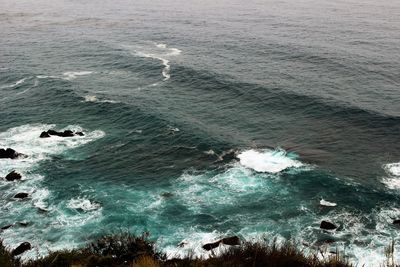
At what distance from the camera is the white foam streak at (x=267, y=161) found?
2199 inches

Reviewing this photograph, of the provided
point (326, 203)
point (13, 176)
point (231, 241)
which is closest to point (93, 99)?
point (13, 176)

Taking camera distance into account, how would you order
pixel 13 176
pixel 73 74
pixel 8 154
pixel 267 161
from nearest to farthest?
pixel 13 176 → pixel 267 161 → pixel 8 154 → pixel 73 74

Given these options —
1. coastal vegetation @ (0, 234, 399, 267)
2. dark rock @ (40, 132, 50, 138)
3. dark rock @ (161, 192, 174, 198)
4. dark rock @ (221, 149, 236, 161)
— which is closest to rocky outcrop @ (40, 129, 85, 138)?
dark rock @ (40, 132, 50, 138)

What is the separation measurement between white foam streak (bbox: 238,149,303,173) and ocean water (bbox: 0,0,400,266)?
0.28 m

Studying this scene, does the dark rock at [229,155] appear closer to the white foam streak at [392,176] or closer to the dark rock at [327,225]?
the dark rock at [327,225]

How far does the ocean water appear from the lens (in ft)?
150

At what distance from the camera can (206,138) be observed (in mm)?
64625

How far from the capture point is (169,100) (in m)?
80.3

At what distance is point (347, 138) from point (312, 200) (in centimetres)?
1892

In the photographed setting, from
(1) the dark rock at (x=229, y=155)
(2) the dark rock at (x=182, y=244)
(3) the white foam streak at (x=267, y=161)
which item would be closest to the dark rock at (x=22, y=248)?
(2) the dark rock at (x=182, y=244)

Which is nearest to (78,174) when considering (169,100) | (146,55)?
(169,100)

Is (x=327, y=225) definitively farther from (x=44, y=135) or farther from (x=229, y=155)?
(x=44, y=135)

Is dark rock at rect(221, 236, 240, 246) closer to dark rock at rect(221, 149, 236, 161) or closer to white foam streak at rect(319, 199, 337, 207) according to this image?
white foam streak at rect(319, 199, 337, 207)

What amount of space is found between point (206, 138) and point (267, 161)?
11470mm
